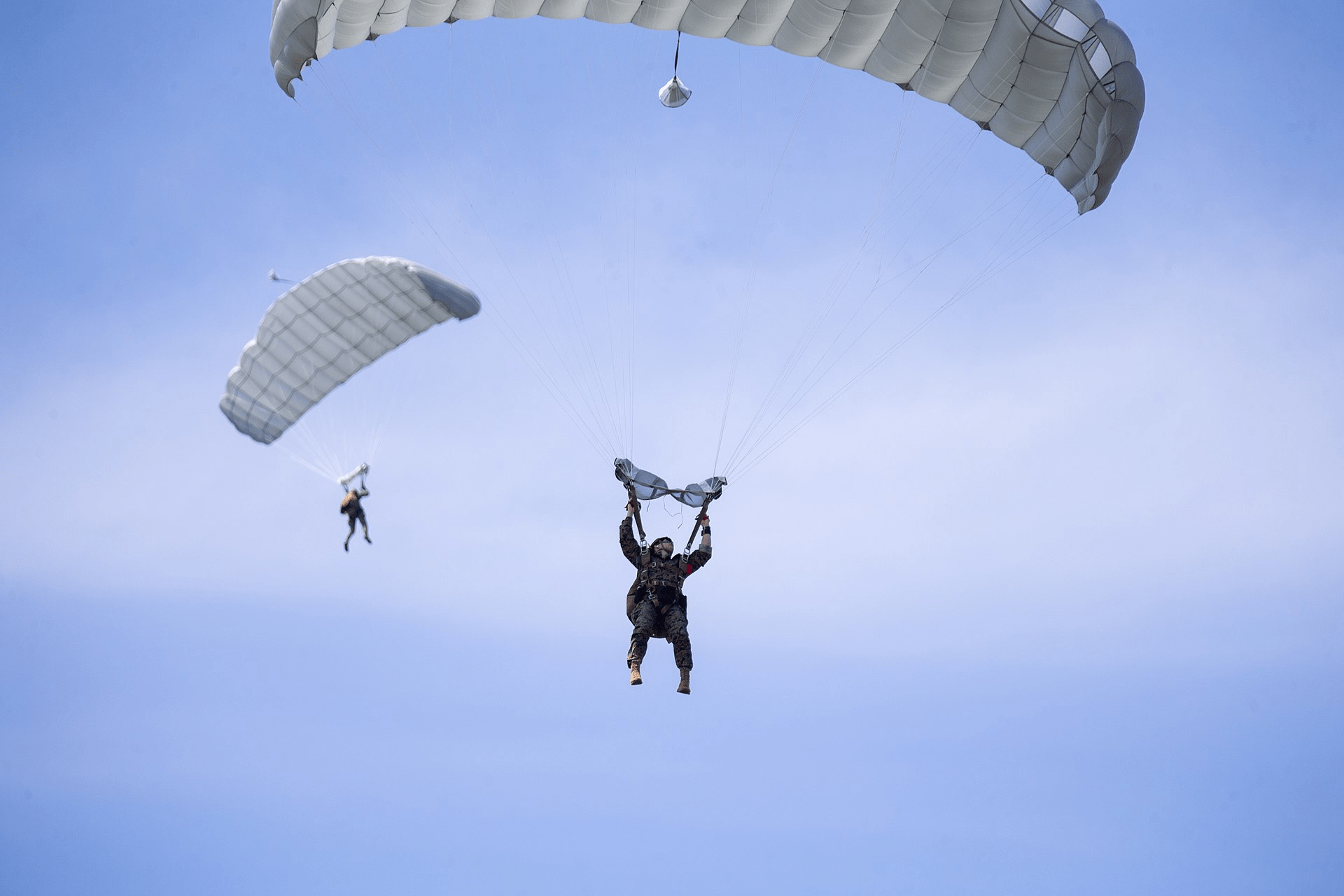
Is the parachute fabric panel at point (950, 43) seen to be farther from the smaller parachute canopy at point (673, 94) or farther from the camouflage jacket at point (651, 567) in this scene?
the camouflage jacket at point (651, 567)

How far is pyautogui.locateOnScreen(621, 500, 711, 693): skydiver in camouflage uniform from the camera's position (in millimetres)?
14156

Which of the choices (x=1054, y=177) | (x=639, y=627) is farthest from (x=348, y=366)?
(x=1054, y=177)

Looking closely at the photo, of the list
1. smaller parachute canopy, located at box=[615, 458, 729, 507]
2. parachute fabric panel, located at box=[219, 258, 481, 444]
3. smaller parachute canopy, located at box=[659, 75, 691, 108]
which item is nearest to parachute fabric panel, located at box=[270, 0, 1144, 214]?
smaller parachute canopy, located at box=[659, 75, 691, 108]

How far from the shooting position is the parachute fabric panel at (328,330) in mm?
21672

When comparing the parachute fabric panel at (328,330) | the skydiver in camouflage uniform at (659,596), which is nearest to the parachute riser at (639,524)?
the skydiver in camouflage uniform at (659,596)

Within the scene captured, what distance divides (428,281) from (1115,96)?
11.3 m

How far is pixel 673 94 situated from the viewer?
15789mm

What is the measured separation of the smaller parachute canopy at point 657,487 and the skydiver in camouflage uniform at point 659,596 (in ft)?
0.72

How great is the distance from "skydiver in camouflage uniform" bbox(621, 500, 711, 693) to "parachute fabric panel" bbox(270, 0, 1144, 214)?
5.07 metres

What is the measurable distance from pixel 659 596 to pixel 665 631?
0.36 metres

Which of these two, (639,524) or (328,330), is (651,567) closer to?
(639,524)

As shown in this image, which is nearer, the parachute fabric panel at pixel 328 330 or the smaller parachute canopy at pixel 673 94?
the smaller parachute canopy at pixel 673 94

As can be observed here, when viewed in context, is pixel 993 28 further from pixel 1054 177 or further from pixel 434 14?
pixel 434 14

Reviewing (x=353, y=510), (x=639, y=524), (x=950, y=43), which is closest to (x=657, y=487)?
(x=639, y=524)
